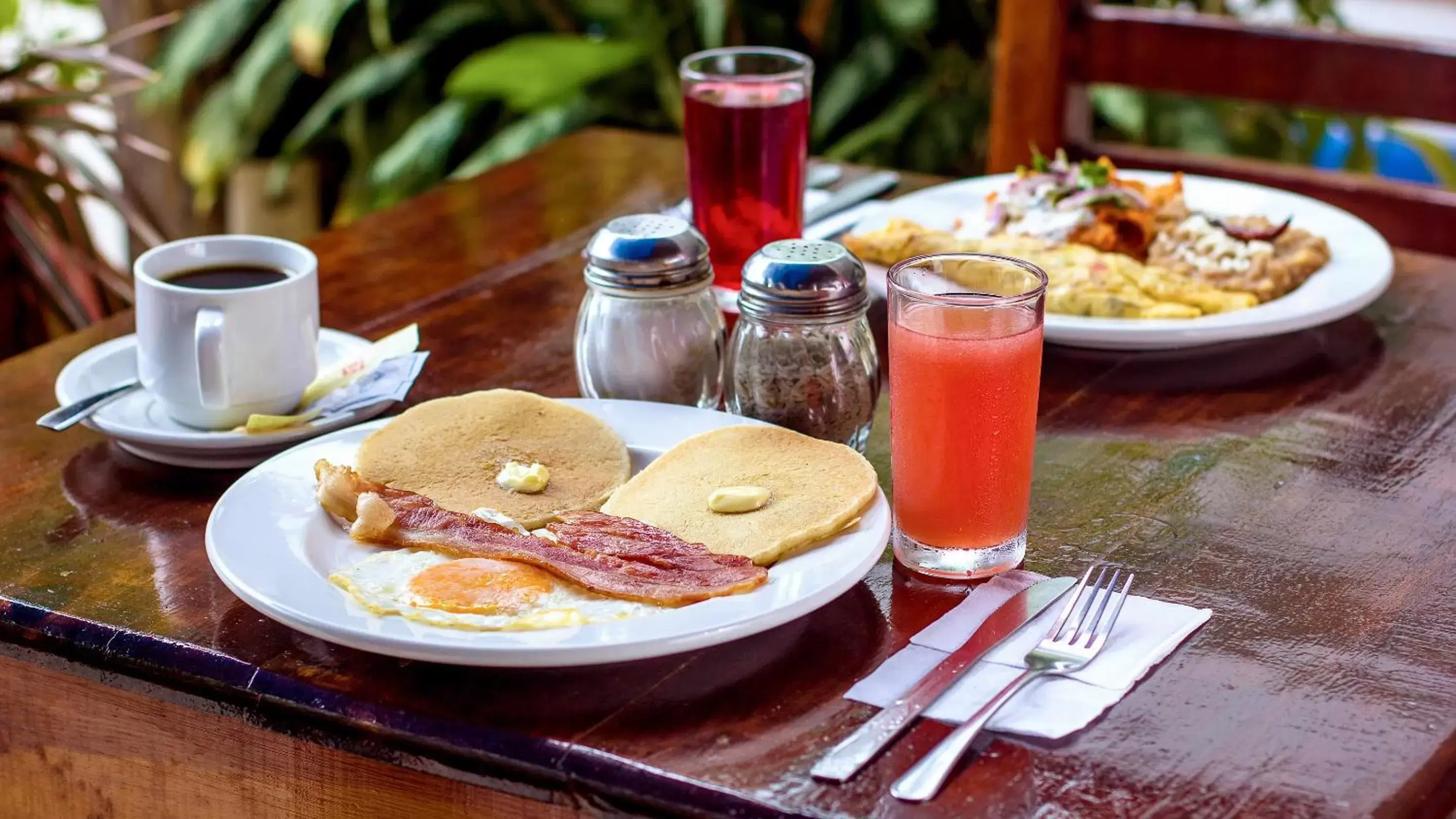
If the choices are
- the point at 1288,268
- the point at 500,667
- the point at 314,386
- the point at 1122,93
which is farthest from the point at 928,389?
the point at 1122,93

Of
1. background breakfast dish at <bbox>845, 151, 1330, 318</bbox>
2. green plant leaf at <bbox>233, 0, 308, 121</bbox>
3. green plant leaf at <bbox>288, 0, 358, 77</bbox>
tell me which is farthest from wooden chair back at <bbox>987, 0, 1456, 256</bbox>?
green plant leaf at <bbox>233, 0, 308, 121</bbox>

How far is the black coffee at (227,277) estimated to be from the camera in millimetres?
1241

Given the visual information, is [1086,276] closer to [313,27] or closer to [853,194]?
[853,194]

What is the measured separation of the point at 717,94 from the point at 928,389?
0.58 meters

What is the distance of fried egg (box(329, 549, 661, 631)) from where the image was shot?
0.88 meters

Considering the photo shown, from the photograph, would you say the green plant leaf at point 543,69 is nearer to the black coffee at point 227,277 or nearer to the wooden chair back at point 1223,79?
the wooden chair back at point 1223,79

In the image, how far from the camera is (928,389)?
100cm

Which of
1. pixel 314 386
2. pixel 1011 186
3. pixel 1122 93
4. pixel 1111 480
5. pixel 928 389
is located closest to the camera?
pixel 928 389

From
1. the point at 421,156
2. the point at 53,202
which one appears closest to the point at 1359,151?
the point at 421,156

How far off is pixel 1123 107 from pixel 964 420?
9.14 ft

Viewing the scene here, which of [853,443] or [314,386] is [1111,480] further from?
[314,386]

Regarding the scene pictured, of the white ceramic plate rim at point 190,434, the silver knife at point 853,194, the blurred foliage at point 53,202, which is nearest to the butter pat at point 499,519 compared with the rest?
the white ceramic plate rim at point 190,434

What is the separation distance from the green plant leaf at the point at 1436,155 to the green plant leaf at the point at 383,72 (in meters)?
2.34

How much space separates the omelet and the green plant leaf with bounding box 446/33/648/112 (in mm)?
2250
